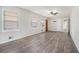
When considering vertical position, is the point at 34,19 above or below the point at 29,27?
above

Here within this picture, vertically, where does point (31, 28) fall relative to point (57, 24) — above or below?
below

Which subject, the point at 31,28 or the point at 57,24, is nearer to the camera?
the point at 31,28

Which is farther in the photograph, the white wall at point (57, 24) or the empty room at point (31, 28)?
the white wall at point (57, 24)

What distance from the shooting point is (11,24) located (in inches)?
109

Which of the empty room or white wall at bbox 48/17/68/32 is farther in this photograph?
white wall at bbox 48/17/68/32

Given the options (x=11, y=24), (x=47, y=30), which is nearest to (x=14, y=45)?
(x=11, y=24)
